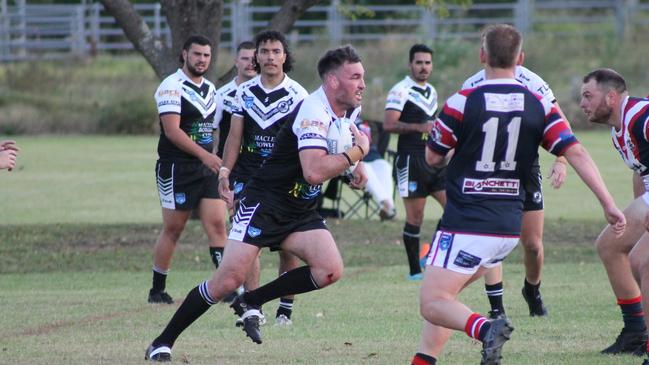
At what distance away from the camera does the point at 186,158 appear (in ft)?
36.1

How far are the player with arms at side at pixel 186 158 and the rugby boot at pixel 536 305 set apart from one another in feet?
9.34

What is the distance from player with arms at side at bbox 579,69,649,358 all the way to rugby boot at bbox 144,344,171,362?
288 cm

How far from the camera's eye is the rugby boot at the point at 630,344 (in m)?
8.06

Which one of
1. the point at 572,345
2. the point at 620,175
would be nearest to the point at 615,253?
the point at 572,345

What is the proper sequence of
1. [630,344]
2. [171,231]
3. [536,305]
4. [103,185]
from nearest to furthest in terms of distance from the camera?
[630,344]
[536,305]
[171,231]
[103,185]

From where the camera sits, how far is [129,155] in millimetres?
30469

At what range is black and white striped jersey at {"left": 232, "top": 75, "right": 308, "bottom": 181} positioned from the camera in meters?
9.57

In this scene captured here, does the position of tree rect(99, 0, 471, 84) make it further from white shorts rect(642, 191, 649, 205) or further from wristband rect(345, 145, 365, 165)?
wristband rect(345, 145, 365, 165)

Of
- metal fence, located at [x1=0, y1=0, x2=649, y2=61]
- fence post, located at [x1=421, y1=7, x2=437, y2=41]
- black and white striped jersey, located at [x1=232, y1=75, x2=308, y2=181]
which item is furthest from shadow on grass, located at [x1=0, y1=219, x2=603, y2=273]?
fence post, located at [x1=421, y1=7, x2=437, y2=41]

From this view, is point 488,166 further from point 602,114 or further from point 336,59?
point 602,114

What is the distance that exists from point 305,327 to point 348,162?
8.57ft

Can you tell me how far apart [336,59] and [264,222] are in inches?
44.6

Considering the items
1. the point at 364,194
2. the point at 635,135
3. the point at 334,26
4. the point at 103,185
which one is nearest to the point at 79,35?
the point at 334,26

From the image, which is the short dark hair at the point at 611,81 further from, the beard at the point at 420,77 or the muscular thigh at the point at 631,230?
the beard at the point at 420,77
